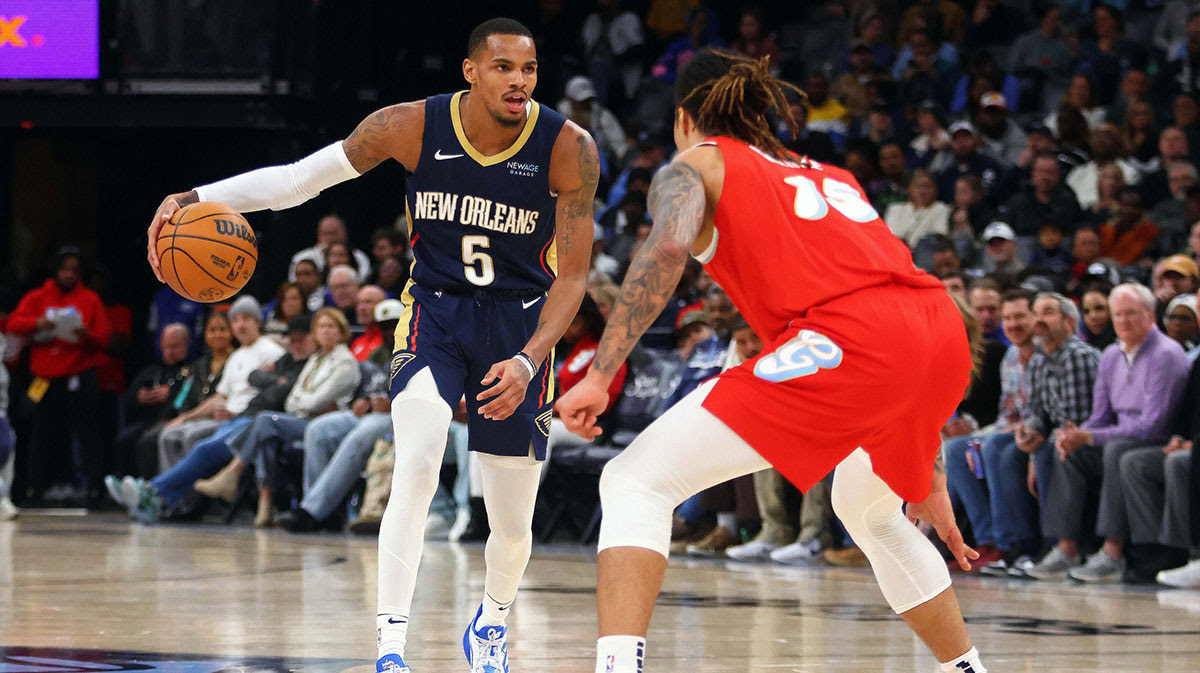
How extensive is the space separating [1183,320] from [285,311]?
280 inches

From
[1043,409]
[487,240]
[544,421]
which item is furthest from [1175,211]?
[487,240]

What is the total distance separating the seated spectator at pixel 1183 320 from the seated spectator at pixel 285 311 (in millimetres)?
6801

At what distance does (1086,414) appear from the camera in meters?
8.79

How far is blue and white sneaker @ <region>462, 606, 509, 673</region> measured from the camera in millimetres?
4926

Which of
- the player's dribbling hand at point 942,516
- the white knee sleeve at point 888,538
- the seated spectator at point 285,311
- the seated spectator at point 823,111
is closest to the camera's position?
the white knee sleeve at point 888,538

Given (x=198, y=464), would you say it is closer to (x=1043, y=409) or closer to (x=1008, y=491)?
(x=1008, y=491)

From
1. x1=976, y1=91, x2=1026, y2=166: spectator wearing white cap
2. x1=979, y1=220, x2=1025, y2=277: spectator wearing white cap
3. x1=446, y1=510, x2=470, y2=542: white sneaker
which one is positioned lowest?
x1=446, y1=510, x2=470, y2=542: white sneaker

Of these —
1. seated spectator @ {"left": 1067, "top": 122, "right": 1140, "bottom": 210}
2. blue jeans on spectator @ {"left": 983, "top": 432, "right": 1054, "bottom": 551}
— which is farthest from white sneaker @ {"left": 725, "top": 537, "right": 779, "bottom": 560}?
seated spectator @ {"left": 1067, "top": 122, "right": 1140, "bottom": 210}

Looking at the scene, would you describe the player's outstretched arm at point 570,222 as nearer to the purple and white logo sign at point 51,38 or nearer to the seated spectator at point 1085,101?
the seated spectator at point 1085,101

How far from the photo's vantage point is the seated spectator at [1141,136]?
11508 mm

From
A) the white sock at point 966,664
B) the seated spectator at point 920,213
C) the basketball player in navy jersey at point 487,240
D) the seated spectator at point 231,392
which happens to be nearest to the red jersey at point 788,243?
the white sock at point 966,664

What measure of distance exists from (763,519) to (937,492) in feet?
18.7

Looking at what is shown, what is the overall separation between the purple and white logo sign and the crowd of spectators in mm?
1723

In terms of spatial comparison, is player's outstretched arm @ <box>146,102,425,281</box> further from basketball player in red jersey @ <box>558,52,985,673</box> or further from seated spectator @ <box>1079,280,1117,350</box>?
seated spectator @ <box>1079,280,1117,350</box>
